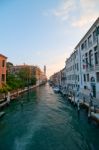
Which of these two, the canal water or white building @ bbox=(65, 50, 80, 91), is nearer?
the canal water

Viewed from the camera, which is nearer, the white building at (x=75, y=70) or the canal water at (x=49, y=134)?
the canal water at (x=49, y=134)

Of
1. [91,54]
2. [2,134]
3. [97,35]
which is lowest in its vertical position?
[2,134]

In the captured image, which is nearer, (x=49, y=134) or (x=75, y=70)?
(x=49, y=134)

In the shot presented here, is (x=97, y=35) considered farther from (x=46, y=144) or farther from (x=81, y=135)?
(x=46, y=144)

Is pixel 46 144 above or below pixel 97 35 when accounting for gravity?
below

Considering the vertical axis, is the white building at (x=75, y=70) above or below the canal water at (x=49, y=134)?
above

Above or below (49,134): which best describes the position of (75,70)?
above

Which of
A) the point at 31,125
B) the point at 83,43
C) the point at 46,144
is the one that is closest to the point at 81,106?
the point at 31,125

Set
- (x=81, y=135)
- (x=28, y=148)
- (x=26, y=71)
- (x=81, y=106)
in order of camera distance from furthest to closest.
A: (x=26, y=71) → (x=81, y=106) → (x=81, y=135) → (x=28, y=148)

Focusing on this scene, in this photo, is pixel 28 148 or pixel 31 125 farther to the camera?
pixel 31 125

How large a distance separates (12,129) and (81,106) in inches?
538

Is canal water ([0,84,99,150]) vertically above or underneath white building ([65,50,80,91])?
underneath

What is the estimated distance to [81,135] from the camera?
16078 millimetres

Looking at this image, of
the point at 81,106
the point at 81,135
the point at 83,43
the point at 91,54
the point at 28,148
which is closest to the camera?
the point at 28,148
